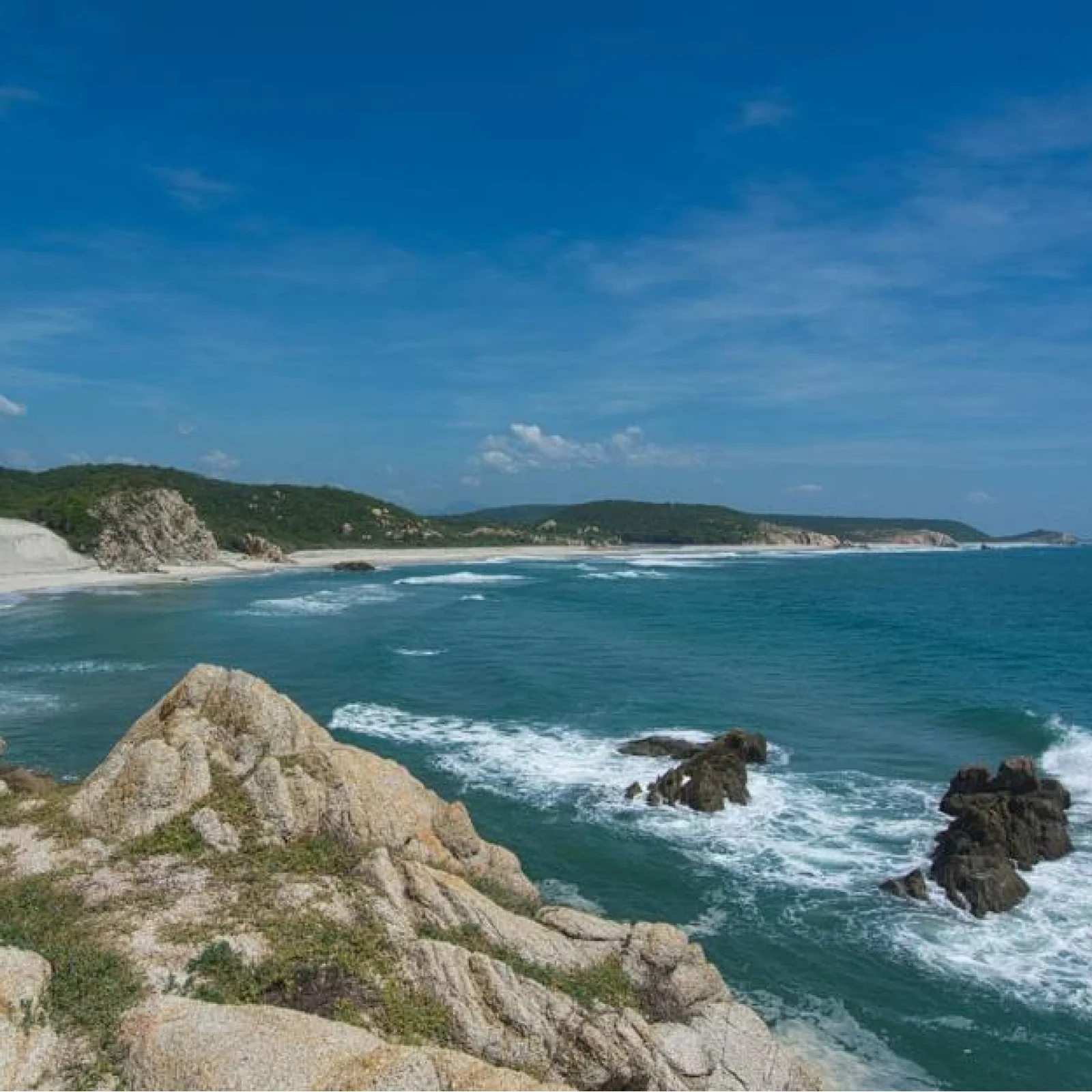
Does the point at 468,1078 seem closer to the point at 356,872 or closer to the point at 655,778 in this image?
the point at 356,872

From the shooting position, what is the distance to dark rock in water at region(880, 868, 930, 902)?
22.6 meters

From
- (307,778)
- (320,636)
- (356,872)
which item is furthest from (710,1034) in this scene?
(320,636)

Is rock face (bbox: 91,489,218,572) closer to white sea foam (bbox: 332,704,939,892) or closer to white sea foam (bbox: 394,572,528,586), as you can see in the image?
white sea foam (bbox: 394,572,528,586)

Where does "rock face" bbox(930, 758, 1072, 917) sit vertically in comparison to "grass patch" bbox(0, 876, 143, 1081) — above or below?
below

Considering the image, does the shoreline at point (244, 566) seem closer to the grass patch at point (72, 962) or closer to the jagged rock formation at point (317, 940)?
the jagged rock formation at point (317, 940)

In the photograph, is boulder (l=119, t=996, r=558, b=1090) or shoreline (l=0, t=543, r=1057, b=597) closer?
boulder (l=119, t=996, r=558, b=1090)

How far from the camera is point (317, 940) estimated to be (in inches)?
520

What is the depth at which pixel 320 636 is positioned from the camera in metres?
63.7

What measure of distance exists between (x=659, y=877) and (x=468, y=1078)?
15.5 metres

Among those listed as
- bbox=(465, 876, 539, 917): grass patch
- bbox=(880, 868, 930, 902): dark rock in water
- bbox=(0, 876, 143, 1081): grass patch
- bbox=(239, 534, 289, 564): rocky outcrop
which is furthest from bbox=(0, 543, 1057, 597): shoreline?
bbox=(880, 868, 930, 902): dark rock in water

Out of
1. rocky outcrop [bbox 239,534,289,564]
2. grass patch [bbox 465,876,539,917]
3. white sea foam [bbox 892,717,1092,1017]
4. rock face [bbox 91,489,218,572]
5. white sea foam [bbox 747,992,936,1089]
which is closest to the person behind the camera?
white sea foam [bbox 747,992,936,1089]

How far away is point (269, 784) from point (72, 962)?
19.0 ft

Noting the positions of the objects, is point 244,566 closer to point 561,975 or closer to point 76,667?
point 76,667

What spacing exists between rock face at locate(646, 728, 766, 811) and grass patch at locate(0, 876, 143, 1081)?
64.5 feet
